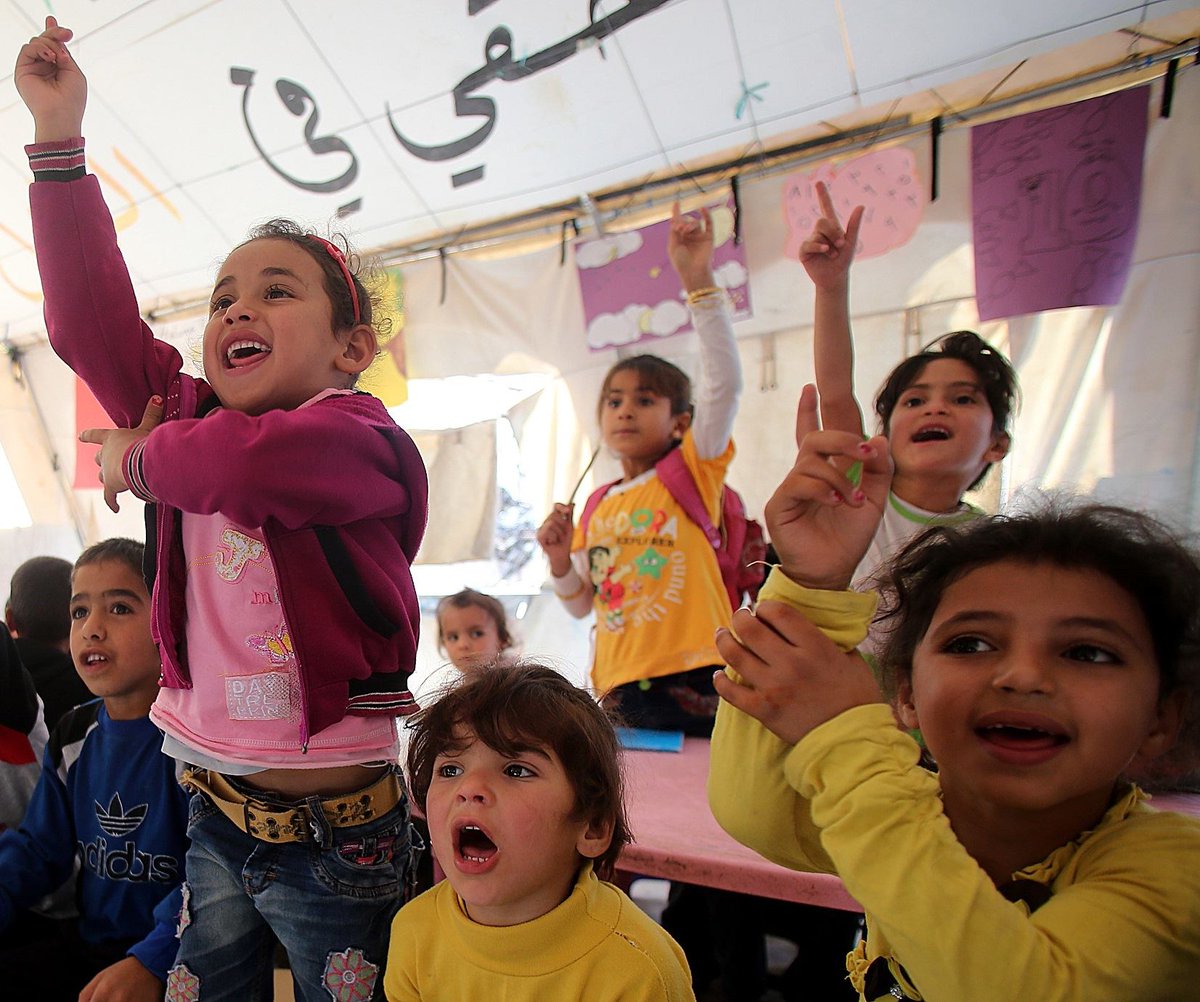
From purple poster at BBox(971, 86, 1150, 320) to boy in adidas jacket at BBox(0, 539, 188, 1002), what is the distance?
229cm

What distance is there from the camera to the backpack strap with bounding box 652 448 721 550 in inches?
66.6

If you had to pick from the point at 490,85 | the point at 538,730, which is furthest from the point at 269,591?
the point at 490,85

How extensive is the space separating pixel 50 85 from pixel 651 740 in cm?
146

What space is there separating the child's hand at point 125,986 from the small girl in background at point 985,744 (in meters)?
0.78

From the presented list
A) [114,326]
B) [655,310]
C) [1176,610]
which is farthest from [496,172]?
[1176,610]

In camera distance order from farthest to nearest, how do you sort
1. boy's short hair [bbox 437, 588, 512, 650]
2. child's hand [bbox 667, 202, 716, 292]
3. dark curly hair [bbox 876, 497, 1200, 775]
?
boy's short hair [bbox 437, 588, 512, 650] < child's hand [bbox 667, 202, 716, 292] < dark curly hair [bbox 876, 497, 1200, 775]

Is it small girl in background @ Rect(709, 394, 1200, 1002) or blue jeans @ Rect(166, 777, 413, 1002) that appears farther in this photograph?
blue jeans @ Rect(166, 777, 413, 1002)

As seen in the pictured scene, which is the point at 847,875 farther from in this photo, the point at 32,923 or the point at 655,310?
the point at 655,310

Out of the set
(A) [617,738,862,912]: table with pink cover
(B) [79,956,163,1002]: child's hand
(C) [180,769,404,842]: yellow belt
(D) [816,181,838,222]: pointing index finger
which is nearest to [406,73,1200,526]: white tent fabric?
(D) [816,181,838,222]: pointing index finger

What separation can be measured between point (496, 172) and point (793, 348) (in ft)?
3.88

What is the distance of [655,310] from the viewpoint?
263cm

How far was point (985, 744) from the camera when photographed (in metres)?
0.63

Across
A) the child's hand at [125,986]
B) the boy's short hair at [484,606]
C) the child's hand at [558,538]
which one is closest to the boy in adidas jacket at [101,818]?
→ the child's hand at [125,986]

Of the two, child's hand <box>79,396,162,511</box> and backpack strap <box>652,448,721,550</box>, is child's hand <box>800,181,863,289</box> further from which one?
child's hand <box>79,396,162,511</box>
